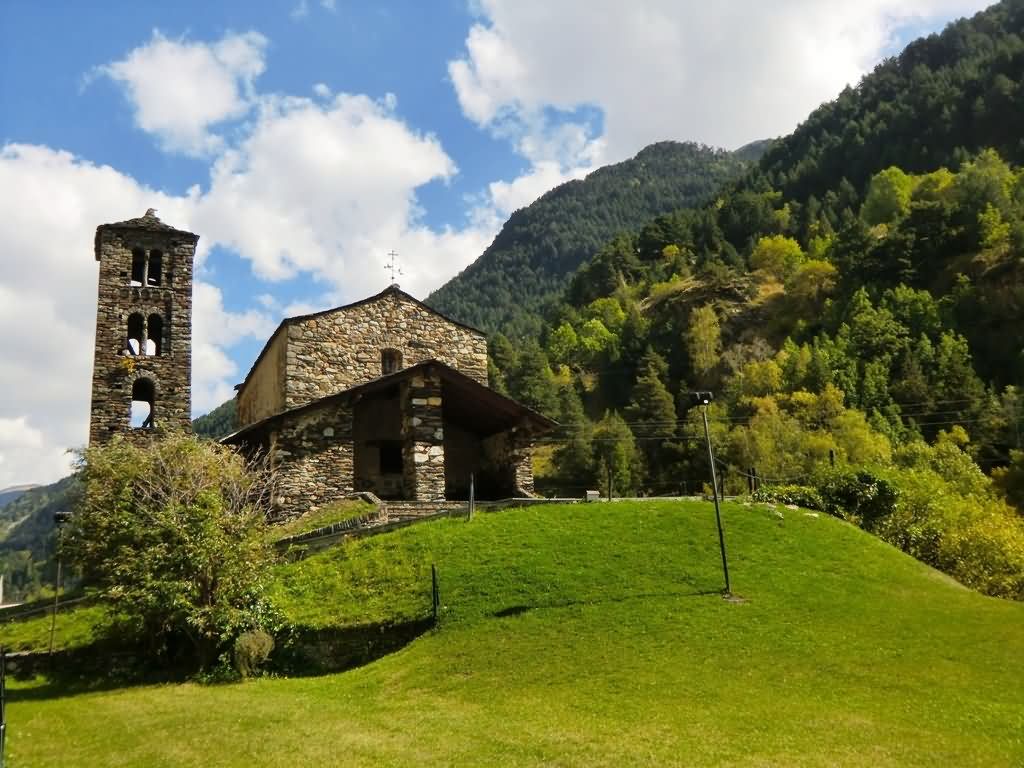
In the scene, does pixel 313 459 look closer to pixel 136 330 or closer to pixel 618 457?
pixel 136 330

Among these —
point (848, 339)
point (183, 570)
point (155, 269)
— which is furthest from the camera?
point (848, 339)

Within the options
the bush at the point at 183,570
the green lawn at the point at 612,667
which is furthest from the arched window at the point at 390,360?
the bush at the point at 183,570

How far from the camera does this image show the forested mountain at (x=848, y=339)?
164 ft

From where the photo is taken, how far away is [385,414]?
28844 mm

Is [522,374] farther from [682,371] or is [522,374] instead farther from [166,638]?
[166,638]

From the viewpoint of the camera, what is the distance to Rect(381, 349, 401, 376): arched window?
33.5 meters

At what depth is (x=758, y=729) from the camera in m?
11.1

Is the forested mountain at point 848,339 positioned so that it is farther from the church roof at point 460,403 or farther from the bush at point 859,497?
the church roof at point 460,403

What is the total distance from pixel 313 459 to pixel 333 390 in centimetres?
631

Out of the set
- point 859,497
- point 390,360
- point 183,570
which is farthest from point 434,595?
point 390,360

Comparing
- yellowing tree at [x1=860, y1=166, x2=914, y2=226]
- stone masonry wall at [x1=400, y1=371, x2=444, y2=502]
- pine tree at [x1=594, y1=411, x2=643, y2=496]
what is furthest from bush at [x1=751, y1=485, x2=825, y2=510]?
yellowing tree at [x1=860, y1=166, x2=914, y2=226]

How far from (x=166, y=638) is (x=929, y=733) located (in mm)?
15448

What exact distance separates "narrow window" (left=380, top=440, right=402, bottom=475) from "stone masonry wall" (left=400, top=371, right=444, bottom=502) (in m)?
2.18

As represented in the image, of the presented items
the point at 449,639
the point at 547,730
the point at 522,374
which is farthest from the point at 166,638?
the point at 522,374
